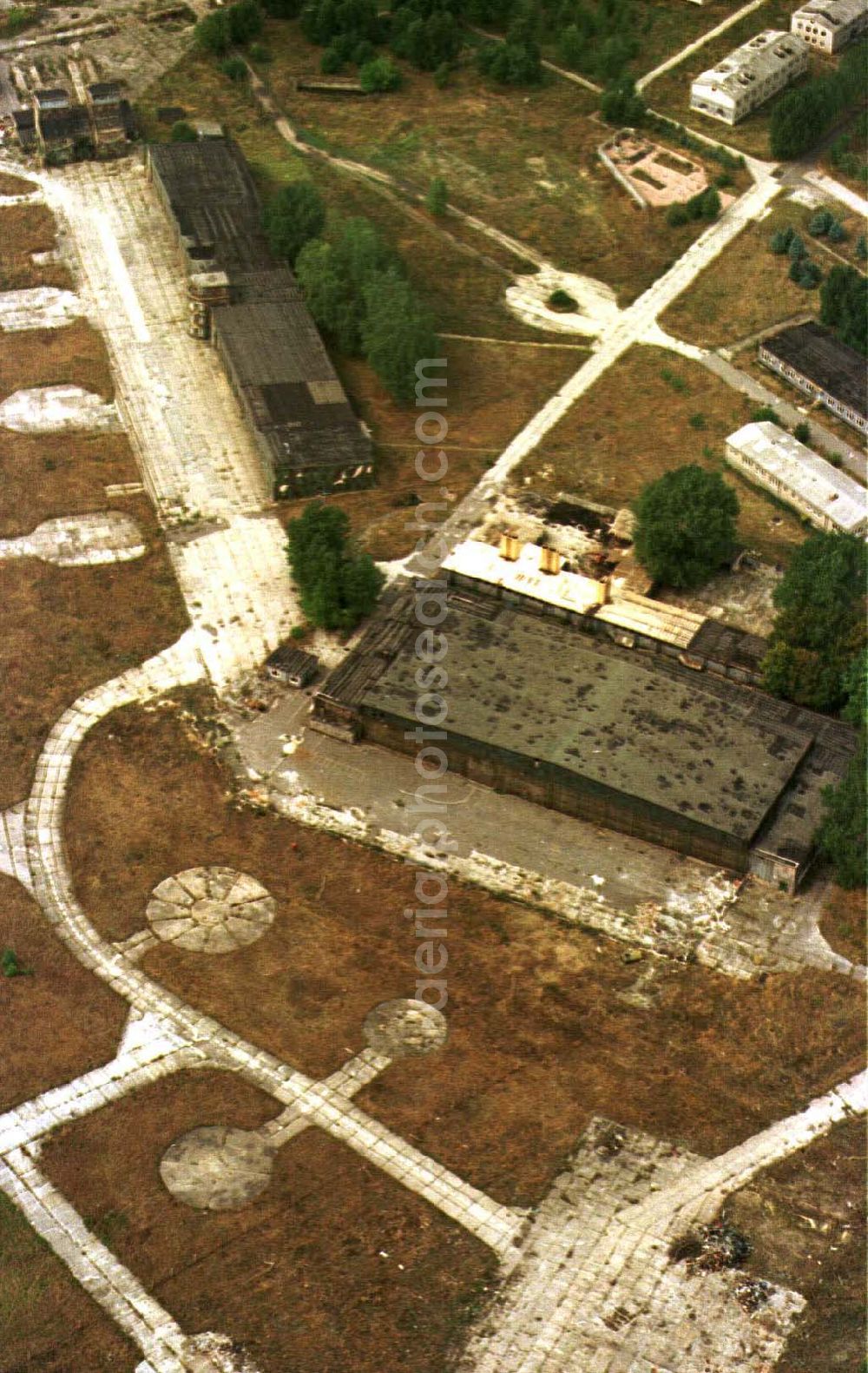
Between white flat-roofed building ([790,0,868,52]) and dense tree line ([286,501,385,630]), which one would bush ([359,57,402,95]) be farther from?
dense tree line ([286,501,385,630])

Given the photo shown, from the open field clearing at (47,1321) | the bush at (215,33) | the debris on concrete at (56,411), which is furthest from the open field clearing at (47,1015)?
the bush at (215,33)

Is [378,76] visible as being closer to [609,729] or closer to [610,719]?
[610,719]

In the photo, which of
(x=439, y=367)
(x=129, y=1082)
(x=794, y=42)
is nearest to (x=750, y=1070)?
(x=129, y=1082)

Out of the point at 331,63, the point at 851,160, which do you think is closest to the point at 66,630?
the point at 331,63

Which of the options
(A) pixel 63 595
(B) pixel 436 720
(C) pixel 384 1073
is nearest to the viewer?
(C) pixel 384 1073

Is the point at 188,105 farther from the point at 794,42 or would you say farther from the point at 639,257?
the point at 794,42
